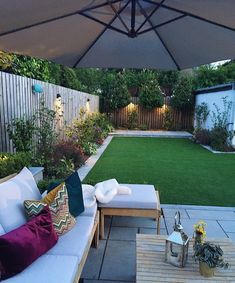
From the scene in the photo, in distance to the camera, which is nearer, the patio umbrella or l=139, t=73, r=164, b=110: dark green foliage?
the patio umbrella

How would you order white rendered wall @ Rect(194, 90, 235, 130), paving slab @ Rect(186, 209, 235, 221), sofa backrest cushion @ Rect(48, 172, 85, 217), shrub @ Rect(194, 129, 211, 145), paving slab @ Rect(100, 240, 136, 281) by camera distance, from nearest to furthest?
paving slab @ Rect(100, 240, 136, 281)
sofa backrest cushion @ Rect(48, 172, 85, 217)
paving slab @ Rect(186, 209, 235, 221)
white rendered wall @ Rect(194, 90, 235, 130)
shrub @ Rect(194, 129, 211, 145)

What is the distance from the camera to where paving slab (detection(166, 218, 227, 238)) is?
373cm

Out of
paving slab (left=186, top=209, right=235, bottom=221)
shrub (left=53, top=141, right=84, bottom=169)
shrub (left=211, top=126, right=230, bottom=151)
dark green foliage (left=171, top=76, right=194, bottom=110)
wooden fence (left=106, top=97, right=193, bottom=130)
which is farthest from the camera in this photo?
wooden fence (left=106, top=97, right=193, bottom=130)

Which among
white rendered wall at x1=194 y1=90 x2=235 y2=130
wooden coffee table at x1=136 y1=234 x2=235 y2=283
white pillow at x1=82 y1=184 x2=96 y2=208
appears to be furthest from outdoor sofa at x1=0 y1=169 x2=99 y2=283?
white rendered wall at x1=194 y1=90 x2=235 y2=130

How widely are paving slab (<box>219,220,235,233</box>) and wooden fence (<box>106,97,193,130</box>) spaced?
1376cm

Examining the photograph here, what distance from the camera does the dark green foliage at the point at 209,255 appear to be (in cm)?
211

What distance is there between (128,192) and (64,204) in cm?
118

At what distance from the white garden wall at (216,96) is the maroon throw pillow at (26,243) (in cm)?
987

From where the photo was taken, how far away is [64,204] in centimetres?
281

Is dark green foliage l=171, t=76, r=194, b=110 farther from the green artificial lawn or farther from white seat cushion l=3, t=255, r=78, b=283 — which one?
white seat cushion l=3, t=255, r=78, b=283

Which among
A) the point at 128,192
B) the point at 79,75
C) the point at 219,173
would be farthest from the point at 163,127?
the point at 128,192

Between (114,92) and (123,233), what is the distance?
14226 mm

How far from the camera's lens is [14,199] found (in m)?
2.56

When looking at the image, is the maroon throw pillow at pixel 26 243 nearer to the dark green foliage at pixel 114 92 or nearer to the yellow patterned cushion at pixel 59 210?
the yellow patterned cushion at pixel 59 210
